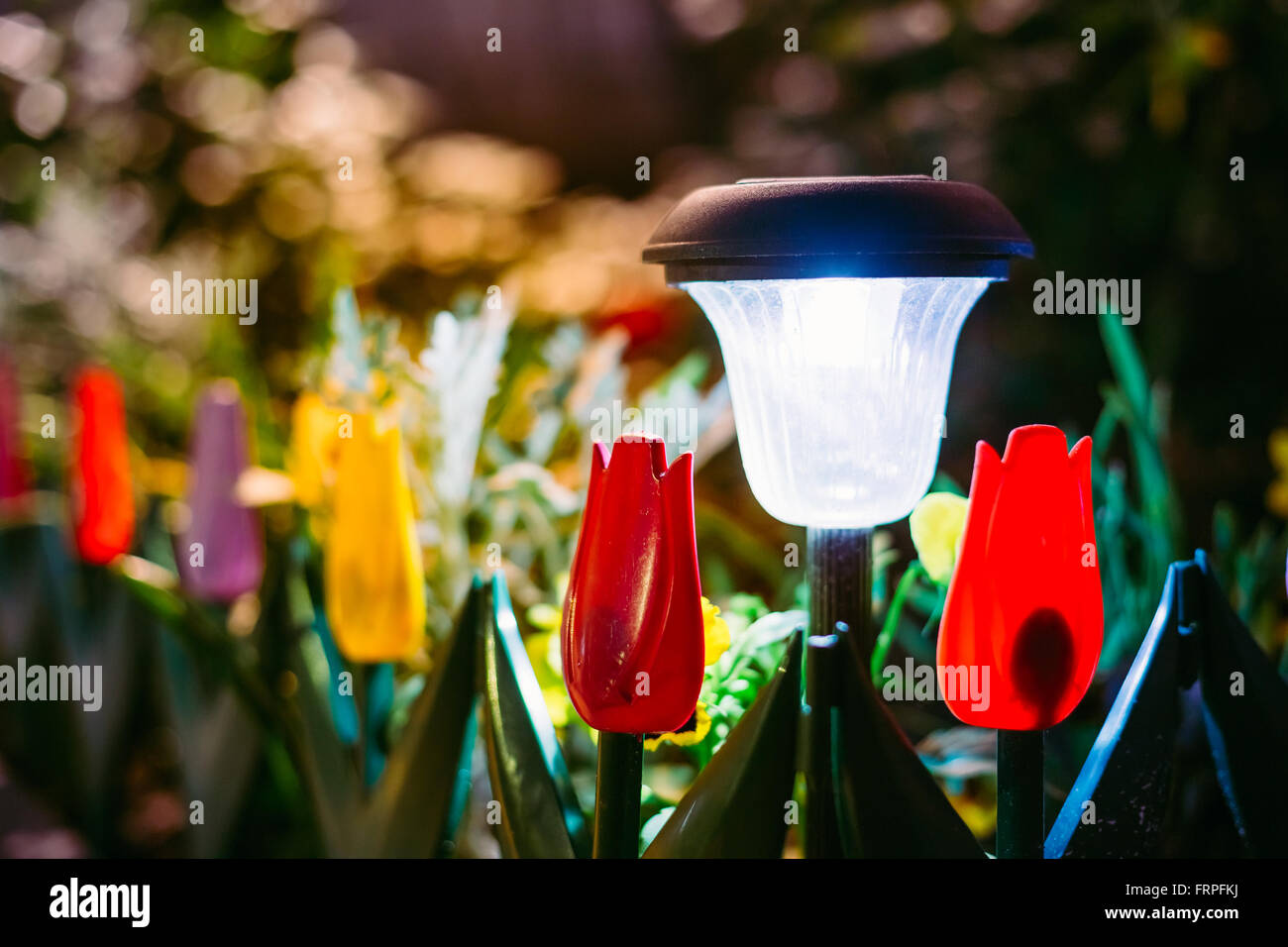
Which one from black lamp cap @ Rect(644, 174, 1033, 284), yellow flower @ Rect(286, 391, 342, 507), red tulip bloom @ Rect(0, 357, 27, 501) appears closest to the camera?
black lamp cap @ Rect(644, 174, 1033, 284)

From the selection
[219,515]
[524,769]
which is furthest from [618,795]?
[219,515]

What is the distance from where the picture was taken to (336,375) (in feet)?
2.93

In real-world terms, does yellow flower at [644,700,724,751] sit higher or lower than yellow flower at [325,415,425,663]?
lower

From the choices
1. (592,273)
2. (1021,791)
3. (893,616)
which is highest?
(592,273)

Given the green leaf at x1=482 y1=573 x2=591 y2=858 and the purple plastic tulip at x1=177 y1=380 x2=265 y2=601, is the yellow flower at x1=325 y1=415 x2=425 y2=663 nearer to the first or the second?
the green leaf at x1=482 y1=573 x2=591 y2=858

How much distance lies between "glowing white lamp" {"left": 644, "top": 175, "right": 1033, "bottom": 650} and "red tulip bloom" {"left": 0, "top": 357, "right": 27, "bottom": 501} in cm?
98

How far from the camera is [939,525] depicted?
0.65 metres

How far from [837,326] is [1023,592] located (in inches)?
7.0

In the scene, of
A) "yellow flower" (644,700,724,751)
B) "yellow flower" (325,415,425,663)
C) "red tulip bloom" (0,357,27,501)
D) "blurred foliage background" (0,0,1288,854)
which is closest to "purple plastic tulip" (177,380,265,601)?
"blurred foliage background" (0,0,1288,854)

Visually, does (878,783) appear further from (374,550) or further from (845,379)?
(374,550)

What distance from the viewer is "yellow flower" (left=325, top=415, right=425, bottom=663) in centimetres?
75

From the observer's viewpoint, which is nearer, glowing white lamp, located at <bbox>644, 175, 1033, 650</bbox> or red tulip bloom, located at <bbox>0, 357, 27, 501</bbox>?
glowing white lamp, located at <bbox>644, 175, 1033, 650</bbox>
